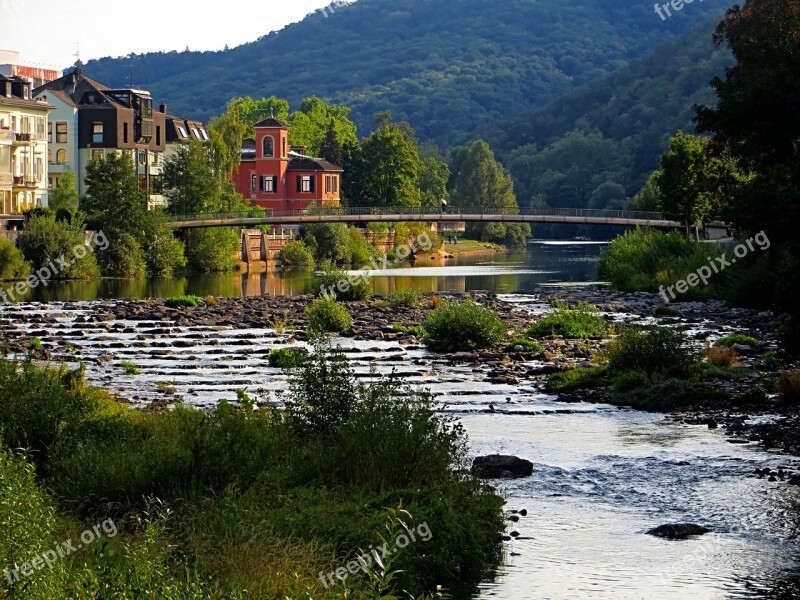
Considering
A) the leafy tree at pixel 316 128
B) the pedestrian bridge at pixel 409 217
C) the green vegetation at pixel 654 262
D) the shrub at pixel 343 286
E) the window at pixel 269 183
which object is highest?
the leafy tree at pixel 316 128

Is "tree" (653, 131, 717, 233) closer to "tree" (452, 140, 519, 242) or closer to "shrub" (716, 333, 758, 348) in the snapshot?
"shrub" (716, 333, 758, 348)

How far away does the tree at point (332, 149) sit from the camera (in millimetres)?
142250

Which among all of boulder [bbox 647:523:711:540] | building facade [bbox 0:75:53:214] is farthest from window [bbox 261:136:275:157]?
boulder [bbox 647:523:711:540]

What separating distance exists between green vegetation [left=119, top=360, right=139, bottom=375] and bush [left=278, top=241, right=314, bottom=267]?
6736cm

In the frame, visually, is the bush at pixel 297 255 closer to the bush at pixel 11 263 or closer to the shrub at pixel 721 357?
the bush at pixel 11 263

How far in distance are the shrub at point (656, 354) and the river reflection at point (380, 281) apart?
36007mm

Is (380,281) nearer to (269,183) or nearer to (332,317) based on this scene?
(332,317)

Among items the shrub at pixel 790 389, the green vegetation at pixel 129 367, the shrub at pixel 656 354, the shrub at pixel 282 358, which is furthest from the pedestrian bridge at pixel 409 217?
the shrub at pixel 790 389

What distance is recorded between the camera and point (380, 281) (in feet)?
266

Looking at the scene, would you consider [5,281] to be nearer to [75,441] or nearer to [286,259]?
[286,259]

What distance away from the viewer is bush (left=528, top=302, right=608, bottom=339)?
145ft

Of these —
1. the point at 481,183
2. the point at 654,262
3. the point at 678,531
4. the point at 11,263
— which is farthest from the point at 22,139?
the point at 481,183

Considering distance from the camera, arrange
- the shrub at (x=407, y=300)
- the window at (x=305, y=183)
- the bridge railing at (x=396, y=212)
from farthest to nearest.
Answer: the window at (x=305, y=183) < the bridge railing at (x=396, y=212) < the shrub at (x=407, y=300)

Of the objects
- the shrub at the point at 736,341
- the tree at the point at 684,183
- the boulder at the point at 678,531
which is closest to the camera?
the boulder at the point at 678,531
